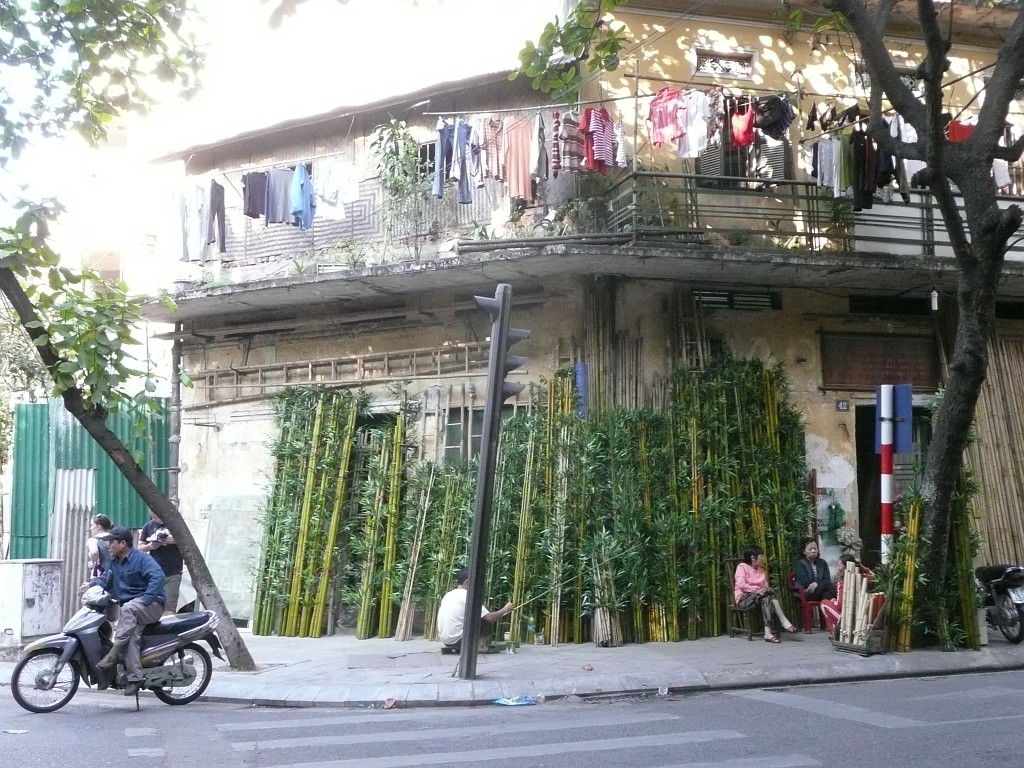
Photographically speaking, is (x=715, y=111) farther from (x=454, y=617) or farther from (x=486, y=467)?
(x=454, y=617)

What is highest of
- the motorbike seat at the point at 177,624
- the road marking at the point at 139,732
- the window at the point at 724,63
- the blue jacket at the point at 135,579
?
the window at the point at 724,63

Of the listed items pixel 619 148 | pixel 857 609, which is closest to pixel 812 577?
pixel 857 609

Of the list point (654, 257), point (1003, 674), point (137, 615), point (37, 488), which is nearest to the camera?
point (137, 615)

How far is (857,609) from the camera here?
402 inches

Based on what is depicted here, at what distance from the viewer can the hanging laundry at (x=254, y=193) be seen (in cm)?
1333

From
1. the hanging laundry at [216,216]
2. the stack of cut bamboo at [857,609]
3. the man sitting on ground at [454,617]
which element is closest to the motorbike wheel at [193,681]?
the man sitting on ground at [454,617]

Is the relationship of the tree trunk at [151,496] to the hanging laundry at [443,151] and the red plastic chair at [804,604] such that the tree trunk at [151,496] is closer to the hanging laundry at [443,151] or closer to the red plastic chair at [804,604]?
the hanging laundry at [443,151]

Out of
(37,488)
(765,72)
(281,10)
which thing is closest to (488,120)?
(765,72)

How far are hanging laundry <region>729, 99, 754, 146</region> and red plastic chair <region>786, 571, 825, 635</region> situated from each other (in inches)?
199

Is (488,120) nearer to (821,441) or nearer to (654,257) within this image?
(654,257)

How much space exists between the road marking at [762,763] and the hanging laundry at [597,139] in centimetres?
754

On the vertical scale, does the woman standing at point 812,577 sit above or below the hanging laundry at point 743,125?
below

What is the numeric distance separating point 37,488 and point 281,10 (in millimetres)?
10580

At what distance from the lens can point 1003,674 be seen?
31.4 ft
